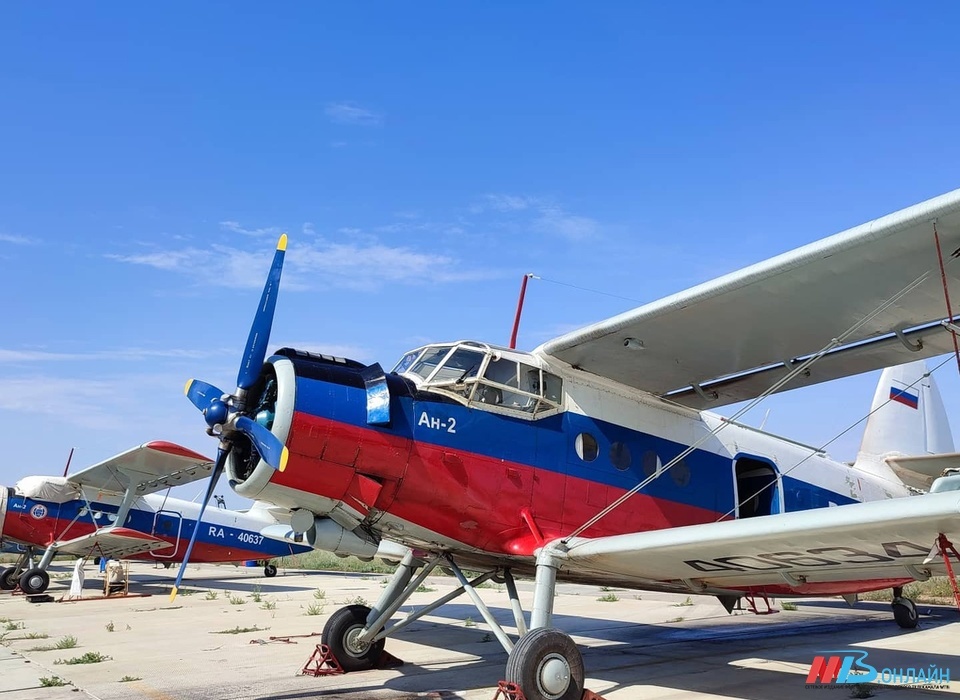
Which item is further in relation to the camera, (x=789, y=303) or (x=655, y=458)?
(x=655, y=458)

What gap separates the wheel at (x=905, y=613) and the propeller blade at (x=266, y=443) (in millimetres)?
9955

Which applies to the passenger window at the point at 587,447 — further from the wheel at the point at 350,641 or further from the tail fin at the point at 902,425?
the tail fin at the point at 902,425

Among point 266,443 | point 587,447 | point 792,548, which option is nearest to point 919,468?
point 587,447

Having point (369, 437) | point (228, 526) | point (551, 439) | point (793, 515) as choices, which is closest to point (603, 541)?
point (551, 439)

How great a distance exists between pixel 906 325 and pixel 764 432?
2880mm

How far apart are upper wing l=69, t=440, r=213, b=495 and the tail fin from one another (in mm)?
15150

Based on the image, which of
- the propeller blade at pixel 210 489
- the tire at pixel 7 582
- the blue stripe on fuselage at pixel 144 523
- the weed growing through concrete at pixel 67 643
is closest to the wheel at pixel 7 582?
the tire at pixel 7 582

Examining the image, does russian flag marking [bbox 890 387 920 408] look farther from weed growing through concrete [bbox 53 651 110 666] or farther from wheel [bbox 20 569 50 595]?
wheel [bbox 20 569 50 595]

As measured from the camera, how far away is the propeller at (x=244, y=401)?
599 centimetres

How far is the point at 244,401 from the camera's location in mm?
6438

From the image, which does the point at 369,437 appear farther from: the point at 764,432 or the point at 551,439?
the point at 764,432

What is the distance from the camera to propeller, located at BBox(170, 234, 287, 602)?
599cm

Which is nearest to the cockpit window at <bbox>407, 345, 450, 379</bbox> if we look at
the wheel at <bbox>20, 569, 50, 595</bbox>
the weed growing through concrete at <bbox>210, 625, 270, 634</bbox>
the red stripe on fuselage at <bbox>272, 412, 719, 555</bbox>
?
the red stripe on fuselage at <bbox>272, 412, 719, 555</bbox>

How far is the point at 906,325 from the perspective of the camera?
7.16m
